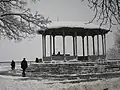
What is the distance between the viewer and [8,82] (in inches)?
672

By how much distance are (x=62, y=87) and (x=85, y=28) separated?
38.4ft

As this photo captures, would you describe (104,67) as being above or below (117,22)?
below

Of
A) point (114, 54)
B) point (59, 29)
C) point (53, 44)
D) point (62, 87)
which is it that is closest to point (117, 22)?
point (62, 87)

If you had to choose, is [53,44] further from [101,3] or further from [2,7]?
[101,3]

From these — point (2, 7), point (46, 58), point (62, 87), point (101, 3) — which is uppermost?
point (2, 7)

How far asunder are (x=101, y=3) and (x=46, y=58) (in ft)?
68.0

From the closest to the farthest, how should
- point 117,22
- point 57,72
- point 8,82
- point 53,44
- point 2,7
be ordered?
point 117,22 < point 2,7 < point 8,82 < point 57,72 < point 53,44

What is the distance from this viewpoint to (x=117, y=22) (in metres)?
5.52

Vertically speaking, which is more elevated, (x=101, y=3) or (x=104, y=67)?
(x=101, y=3)

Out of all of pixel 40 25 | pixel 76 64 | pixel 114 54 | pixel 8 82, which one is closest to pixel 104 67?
pixel 76 64

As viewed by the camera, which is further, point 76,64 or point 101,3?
point 76,64

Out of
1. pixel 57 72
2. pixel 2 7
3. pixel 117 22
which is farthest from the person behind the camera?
pixel 57 72

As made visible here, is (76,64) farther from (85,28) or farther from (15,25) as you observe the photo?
(15,25)

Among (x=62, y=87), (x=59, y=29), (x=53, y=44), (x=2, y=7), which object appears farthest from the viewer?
(x=53, y=44)
